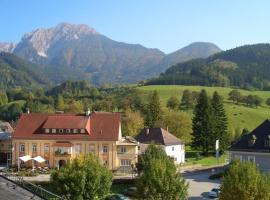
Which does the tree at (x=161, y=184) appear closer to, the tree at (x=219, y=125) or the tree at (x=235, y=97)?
the tree at (x=219, y=125)

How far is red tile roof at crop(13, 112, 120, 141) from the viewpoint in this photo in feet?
238

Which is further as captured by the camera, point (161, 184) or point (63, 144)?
point (63, 144)

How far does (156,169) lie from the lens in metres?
36.2

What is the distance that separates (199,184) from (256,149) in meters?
7.72

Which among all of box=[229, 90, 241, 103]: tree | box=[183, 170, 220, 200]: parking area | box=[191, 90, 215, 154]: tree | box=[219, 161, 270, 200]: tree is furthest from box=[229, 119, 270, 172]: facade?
box=[229, 90, 241, 103]: tree

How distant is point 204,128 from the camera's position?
3720 inches

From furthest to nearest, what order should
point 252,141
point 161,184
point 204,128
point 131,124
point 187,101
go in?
point 187,101
point 131,124
point 204,128
point 252,141
point 161,184

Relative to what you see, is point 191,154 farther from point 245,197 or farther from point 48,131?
point 245,197

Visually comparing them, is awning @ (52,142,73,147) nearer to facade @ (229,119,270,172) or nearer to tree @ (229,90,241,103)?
facade @ (229,119,270,172)

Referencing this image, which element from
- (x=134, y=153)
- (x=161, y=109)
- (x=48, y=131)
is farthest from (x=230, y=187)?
(x=161, y=109)

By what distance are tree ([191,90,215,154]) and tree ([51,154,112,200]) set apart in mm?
55611

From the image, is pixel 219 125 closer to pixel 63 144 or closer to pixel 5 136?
pixel 63 144

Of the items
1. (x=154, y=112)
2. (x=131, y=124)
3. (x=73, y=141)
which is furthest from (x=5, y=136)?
Answer: (x=154, y=112)

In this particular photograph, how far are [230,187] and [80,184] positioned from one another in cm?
1151
